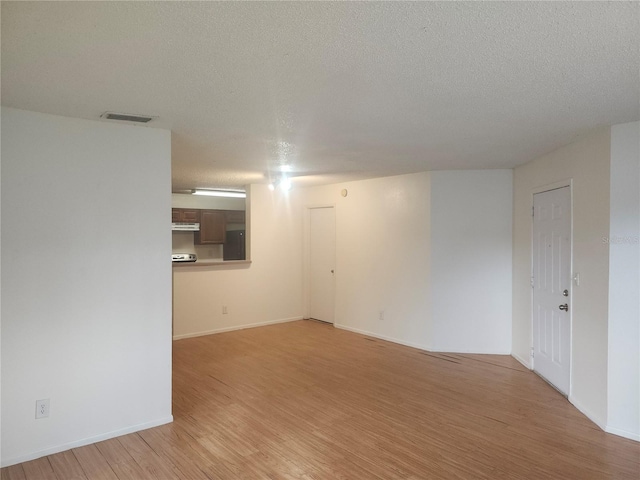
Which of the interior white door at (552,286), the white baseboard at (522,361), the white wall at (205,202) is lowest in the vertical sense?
the white baseboard at (522,361)

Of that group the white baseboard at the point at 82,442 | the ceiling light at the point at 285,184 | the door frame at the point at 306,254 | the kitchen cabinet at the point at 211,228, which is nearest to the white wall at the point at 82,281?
the white baseboard at the point at 82,442

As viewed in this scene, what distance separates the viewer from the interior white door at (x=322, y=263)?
660 centimetres

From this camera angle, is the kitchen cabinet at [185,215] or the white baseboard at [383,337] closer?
the white baseboard at [383,337]

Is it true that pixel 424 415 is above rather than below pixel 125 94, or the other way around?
below

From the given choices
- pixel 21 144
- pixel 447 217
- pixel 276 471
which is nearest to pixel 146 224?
pixel 21 144

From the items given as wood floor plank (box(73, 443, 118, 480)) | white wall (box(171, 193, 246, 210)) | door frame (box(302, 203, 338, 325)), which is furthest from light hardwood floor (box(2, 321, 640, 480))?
white wall (box(171, 193, 246, 210))

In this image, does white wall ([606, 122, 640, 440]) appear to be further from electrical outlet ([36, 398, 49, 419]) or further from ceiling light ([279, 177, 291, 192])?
electrical outlet ([36, 398, 49, 419])

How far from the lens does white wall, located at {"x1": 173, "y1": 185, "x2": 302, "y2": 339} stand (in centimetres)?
581

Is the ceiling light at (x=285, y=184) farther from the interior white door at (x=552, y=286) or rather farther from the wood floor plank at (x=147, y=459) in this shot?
the wood floor plank at (x=147, y=459)

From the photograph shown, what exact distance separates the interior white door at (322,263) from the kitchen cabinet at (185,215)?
267 cm

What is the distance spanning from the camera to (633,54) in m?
1.84

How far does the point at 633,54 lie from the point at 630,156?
143cm

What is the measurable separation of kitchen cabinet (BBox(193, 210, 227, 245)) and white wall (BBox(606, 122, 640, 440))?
6.94m

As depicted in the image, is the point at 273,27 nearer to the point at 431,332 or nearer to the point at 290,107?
the point at 290,107
